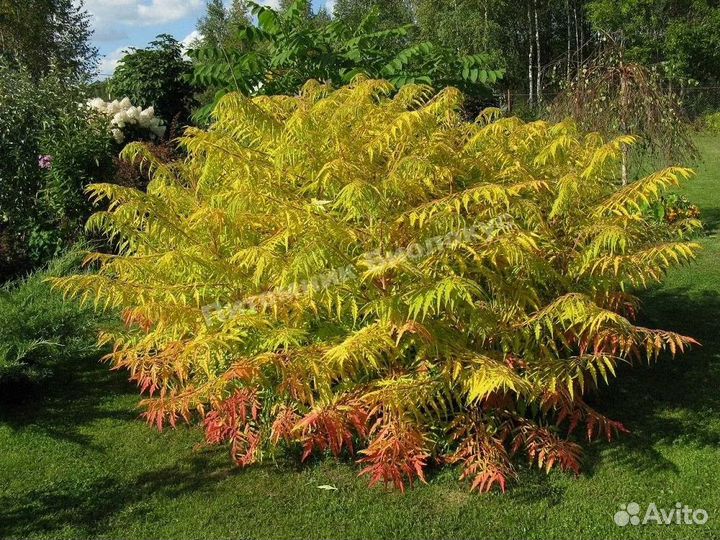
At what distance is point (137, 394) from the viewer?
15.3 feet

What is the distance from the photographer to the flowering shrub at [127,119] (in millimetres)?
8375

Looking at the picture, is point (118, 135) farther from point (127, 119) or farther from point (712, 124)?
point (712, 124)

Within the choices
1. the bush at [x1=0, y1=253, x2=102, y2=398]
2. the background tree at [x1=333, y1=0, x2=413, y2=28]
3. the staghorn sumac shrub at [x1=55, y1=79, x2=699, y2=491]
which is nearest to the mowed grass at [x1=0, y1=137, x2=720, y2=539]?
the staghorn sumac shrub at [x1=55, y1=79, x2=699, y2=491]

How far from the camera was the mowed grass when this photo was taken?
9.98 feet

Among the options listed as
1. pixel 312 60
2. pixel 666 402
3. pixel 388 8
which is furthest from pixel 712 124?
pixel 388 8

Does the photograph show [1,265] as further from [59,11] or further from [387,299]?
[59,11]

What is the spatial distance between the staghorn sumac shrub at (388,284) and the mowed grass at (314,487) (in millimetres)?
144

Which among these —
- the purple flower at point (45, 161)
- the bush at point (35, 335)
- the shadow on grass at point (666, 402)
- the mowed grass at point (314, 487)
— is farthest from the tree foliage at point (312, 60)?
the mowed grass at point (314, 487)

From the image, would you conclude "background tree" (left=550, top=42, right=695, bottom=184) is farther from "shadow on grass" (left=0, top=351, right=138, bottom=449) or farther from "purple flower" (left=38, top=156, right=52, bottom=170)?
"purple flower" (left=38, top=156, right=52, bottom=170)

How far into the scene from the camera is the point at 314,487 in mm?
3375

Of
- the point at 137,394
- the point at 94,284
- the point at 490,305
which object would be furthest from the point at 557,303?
the point at 137,394

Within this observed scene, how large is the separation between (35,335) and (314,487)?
241 centimetres

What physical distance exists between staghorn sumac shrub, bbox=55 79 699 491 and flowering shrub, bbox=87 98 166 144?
17.1 feet

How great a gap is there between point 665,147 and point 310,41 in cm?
447
